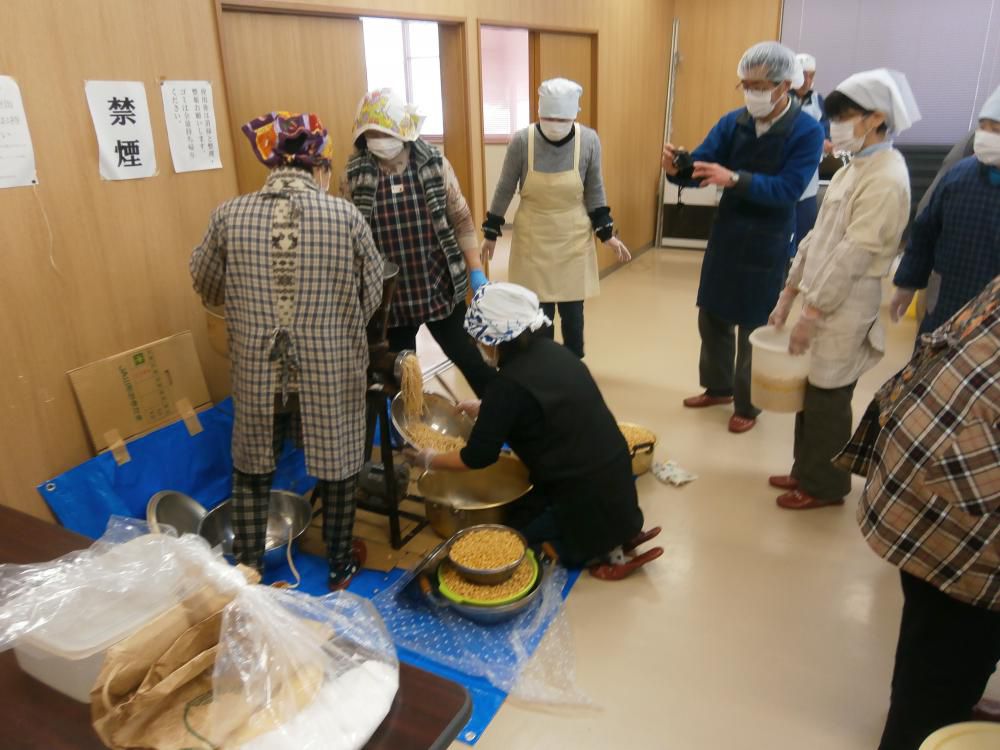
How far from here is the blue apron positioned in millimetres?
2959

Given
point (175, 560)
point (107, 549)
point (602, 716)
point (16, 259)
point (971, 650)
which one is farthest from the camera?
point (16, 259)

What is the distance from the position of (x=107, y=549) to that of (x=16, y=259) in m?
1.39

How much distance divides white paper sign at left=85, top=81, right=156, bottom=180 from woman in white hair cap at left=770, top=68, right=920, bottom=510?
2203 mm

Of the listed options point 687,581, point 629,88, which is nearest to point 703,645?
point 687,581

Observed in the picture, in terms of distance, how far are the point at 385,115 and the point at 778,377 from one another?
1656mm

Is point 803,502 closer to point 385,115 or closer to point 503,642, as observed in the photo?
point 503,642

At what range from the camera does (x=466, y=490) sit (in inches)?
104

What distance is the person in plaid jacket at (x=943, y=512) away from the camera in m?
1.15

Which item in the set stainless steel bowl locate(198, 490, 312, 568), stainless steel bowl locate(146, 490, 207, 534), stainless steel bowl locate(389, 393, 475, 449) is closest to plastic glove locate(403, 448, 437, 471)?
Result: stainless steel bowl locate(389, 393, 475, 449)

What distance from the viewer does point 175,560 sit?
933mm

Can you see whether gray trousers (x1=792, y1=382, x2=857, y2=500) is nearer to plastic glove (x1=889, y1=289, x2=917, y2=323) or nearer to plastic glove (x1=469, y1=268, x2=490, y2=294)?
plastic glove (x1=889, y1=289, x2=917, y2=323)

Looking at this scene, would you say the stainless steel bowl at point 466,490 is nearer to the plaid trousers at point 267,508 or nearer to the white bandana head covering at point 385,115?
the plaid trousers at point 267,508

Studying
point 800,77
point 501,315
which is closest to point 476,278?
point 501,315

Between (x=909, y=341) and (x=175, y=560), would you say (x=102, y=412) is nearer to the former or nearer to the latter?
(x=175, y=560)
